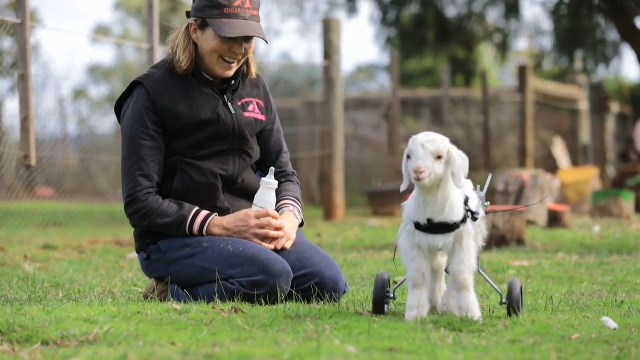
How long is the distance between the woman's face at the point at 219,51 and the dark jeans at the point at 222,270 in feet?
3.09

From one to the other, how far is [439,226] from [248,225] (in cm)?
118

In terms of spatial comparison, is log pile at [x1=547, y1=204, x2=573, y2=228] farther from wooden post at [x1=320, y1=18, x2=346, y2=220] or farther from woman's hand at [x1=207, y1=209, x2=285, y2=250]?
woman's hand at [x1=207, y1=209, x2=285, y2=250]

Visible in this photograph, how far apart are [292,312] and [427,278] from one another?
0.69 metres

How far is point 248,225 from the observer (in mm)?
5125

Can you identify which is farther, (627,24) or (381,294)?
(627,24)

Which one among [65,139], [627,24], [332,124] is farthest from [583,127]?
[65,139]

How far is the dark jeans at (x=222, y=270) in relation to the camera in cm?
509

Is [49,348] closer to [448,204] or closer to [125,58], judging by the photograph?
[448,204]

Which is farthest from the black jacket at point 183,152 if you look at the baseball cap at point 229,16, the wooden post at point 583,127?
the wooden post at point 583,127

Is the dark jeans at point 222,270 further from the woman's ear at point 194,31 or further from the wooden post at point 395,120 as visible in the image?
the wooden post at point 395,120

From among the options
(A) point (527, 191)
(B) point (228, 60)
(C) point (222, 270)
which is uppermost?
(B) point (228, 60)

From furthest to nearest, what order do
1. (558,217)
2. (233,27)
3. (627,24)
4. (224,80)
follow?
1. (558,217)
2. (627,24)
3. (224,80)
4. (233,27)

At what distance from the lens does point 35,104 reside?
9.76 metres

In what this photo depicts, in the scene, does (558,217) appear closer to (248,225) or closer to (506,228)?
(506,228)
